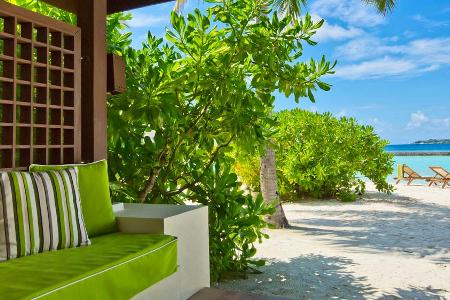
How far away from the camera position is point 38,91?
114 inches

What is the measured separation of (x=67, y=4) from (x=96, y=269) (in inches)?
83.3

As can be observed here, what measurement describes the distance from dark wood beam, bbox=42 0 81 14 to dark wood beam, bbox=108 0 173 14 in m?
0.47

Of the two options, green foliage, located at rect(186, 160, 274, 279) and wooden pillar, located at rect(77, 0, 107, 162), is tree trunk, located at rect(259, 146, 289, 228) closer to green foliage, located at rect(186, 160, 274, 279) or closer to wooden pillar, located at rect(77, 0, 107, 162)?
green foliage, located at rect(186, 160, 274, 279)

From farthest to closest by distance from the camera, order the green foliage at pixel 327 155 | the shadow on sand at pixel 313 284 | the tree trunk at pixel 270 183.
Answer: the green foliage at pixel 327 155, the tree trunk at pixel 270 183, the shadow on sand at pixel 313 284

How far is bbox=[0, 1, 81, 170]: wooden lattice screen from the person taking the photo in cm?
264

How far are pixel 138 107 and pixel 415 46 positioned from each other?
57812mm

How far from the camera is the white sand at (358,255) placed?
3.69m

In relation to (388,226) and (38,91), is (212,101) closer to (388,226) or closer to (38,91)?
(38,91)

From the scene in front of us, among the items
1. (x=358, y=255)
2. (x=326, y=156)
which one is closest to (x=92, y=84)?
(x=358, y=255)

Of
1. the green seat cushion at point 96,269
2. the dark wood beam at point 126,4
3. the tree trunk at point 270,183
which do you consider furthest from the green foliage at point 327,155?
the green seat cushion at point 96,269

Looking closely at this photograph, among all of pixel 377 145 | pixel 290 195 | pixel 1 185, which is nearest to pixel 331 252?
pixel 1 185

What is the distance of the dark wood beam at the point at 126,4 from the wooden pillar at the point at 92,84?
0.40m

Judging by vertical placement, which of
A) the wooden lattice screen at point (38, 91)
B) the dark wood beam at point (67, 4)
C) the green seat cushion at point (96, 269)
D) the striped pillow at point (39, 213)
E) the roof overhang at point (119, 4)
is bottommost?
the green seat cushion at point (96, 269)

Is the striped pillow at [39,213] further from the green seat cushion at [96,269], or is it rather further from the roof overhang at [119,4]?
the roof overhang at [119,4]
